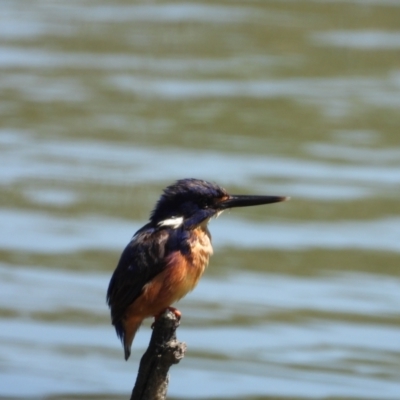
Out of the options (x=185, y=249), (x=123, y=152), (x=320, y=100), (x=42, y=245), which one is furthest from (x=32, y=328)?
(x=320, y=100)

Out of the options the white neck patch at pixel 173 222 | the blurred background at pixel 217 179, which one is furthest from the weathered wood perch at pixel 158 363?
the blurred background at pixel 217 179

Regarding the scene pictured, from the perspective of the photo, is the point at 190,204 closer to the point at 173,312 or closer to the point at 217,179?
the point at 173,312

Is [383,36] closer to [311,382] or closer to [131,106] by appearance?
[131,106]

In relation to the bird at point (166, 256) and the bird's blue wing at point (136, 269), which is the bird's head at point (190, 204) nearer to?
the bird at point (166, 256)

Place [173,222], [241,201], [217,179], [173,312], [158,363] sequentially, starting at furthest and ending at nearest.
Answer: [217,179], [241,201], [173,222], [173,312], [158,363]

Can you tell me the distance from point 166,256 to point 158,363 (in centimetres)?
45

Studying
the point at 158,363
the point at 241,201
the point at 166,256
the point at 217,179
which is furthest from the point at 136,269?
the point at 217,179

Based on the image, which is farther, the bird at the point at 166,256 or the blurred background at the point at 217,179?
the blurred background at the point at 217,179

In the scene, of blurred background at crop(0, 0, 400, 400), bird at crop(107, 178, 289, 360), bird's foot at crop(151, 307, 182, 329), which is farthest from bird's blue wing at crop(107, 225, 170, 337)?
blurred background at crop(0, 0, 400, 400)

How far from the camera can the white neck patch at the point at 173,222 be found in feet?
16.5

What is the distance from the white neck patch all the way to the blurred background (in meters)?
3.72

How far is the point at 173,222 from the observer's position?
5062 mm

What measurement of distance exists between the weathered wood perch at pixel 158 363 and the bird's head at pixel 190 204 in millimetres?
508

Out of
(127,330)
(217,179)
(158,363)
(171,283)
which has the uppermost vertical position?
(217,179)
